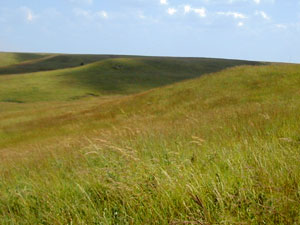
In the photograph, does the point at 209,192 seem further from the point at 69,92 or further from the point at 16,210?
the point at 69,92

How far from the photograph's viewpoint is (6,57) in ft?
486

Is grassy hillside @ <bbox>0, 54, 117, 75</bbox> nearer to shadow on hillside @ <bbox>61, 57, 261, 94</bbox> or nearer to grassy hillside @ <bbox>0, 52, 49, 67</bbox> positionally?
grassy hillside @ <bbox>0, 52, 49, 67</bbox>

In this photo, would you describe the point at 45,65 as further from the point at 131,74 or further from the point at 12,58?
the point at 131,74

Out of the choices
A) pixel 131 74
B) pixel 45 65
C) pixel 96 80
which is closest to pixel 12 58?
pixel 45 65

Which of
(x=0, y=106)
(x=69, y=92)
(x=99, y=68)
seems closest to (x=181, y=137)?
(x=0, y=106)

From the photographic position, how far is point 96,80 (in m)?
64.8

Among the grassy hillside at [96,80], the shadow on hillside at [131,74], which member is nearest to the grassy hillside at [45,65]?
the grassy hillside at [96,80]

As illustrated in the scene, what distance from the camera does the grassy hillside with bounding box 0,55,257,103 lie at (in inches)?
2146

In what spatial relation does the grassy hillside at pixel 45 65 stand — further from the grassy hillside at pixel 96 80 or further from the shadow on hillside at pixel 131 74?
the shadow on hillside at pixel 131 74

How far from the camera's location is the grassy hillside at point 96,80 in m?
54.5

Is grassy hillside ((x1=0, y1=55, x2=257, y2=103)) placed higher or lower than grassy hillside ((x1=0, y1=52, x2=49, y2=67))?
lower

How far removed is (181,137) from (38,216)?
10.9ft

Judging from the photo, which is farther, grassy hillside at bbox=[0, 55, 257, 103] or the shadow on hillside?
the shadow on hillside

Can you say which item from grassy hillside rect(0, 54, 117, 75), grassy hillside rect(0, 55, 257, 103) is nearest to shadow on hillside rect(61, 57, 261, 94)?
grassy hillside rect(0, 55, 257, 103)
